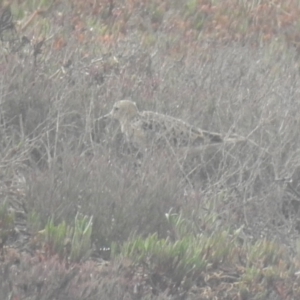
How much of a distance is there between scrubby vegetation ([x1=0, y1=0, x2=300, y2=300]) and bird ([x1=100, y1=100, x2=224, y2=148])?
0.10 meters

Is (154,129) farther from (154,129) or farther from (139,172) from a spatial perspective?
(139,172)

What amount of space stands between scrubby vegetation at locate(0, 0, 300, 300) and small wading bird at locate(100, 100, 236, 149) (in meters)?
0.10

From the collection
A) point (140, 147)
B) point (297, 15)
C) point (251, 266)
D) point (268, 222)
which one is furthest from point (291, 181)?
point (297, 15)

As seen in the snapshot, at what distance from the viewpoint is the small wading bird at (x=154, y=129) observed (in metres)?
7.29

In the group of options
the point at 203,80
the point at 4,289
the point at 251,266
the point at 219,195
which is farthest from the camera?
the point at 203,80

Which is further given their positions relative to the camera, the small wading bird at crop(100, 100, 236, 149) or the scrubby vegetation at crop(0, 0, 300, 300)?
the small wading bird at crop(100, 100, 236, 149)

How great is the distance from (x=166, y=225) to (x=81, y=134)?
135 centimetres

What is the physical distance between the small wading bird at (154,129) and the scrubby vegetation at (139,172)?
0.32 feet

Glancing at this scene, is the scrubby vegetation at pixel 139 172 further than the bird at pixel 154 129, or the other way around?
the bird at pixel 154 129

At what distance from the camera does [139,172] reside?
632cm

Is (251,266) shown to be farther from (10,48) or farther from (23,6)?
(23,6)

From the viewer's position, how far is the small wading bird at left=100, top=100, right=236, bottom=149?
7.29 metres

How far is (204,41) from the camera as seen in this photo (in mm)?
11297

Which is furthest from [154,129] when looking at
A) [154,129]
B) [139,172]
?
[139,172]
